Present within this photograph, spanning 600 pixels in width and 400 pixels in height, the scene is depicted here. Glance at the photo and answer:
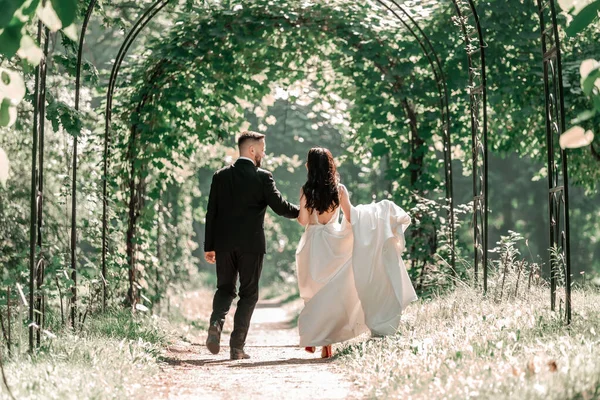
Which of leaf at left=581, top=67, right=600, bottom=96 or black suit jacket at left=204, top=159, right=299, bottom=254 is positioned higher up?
leaf at left=581, top=67, right=600, bottom=96

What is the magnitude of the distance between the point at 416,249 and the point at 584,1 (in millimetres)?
7879

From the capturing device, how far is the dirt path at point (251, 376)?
217 inches

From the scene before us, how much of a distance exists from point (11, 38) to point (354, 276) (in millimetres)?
4629

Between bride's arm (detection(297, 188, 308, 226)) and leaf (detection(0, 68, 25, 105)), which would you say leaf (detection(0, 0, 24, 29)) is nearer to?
leaf (detection(0, 68, 25, 105))

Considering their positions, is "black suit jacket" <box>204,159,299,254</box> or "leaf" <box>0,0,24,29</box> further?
"black suit jacket" <box>204,159,299,254</box>

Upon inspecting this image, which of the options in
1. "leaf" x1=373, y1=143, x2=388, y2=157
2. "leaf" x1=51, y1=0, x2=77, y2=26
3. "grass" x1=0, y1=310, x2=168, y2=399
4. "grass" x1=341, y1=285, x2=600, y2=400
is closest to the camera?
"leaf" x1=51, y1=0, x2=77, y2=26

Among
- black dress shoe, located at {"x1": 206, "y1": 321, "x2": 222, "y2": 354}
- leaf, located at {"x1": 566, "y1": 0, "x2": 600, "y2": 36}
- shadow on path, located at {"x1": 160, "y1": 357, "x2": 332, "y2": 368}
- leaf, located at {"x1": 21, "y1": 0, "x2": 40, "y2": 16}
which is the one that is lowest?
shadow on path, located at {"x1": 160, "y1": 357, "x2": 332, "y2": 368}

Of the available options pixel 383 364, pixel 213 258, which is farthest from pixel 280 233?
pixel 383 364

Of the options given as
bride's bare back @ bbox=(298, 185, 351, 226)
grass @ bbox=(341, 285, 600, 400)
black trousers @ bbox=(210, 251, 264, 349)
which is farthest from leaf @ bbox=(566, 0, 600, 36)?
black trousers @ bbox=(210, 251, 264, 349)

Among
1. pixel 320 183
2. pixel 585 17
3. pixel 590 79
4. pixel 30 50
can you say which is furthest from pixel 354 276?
pixel 30 50

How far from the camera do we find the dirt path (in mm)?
5520

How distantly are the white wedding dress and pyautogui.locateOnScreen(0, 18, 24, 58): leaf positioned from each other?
4.54 m

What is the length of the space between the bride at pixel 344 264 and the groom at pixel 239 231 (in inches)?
14.6

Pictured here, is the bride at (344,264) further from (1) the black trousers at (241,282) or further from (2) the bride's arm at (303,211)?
(1) the black trousers at (241,282)
